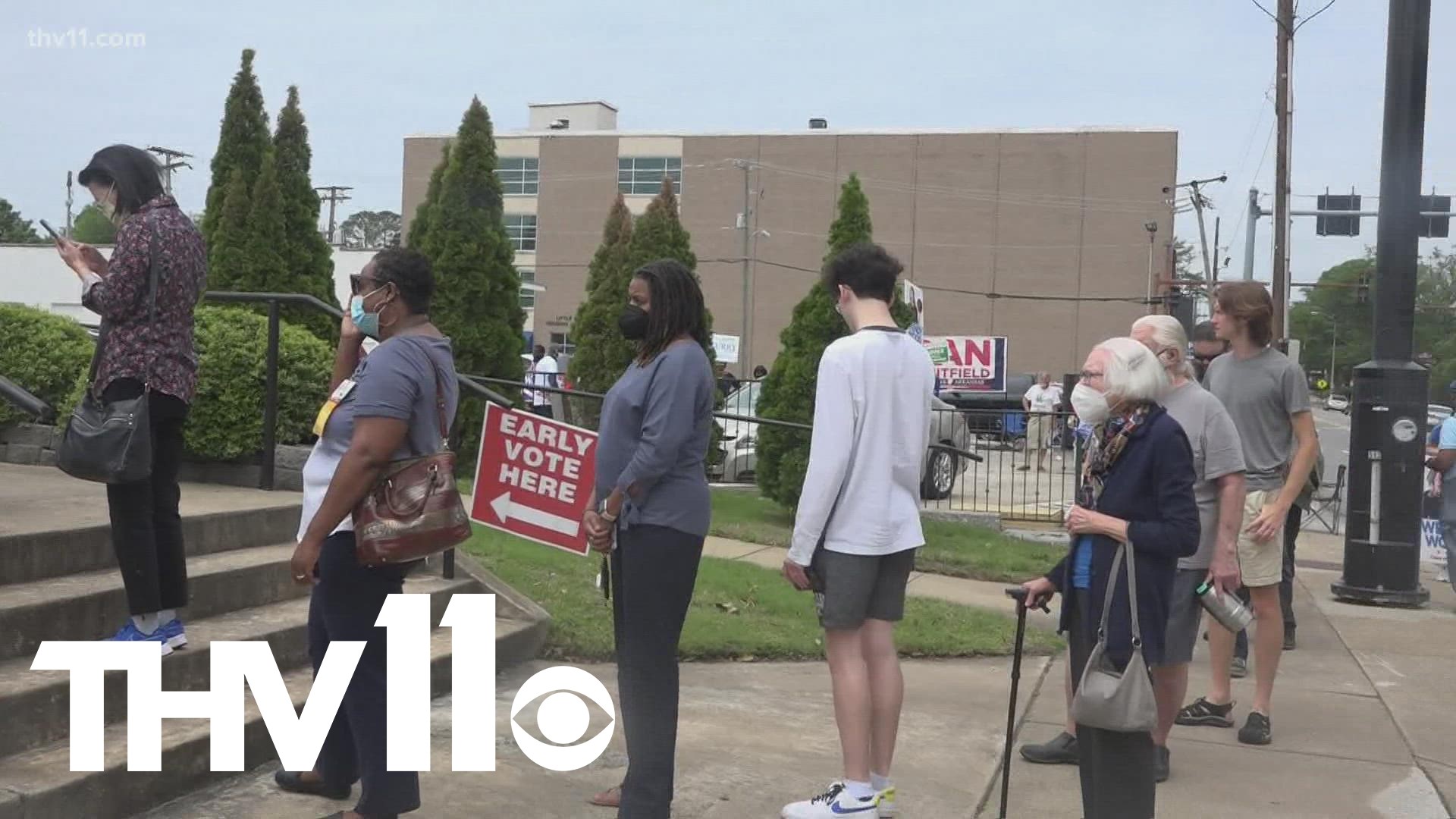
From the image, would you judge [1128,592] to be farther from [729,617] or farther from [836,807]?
[729,617]

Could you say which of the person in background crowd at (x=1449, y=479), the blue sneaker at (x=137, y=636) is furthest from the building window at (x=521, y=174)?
the blue sneaker at (x=137, y=636)

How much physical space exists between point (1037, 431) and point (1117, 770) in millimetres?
12877

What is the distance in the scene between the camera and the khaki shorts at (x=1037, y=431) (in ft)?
52.7

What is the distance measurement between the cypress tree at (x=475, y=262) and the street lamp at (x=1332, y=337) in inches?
4504

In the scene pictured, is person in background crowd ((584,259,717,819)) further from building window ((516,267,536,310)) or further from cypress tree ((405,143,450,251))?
building window ((516,267,536,310))

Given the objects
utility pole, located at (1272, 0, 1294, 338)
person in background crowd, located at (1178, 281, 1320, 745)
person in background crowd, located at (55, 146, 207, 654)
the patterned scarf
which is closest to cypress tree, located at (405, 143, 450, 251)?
person in background crowd, located at (55, 146, 207, 654)

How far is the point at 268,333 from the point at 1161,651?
5.43m

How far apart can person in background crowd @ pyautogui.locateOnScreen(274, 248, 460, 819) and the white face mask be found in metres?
1.95

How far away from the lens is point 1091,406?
434 centimetres

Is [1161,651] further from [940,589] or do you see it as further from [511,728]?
[940,589]

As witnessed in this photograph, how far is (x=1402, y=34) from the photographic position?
414 inches

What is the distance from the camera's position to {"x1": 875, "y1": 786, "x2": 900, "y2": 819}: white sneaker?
4773mm

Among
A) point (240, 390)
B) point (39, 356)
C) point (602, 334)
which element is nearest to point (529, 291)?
point (602, 334)

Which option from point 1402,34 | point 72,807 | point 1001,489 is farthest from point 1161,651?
point 1001,489
